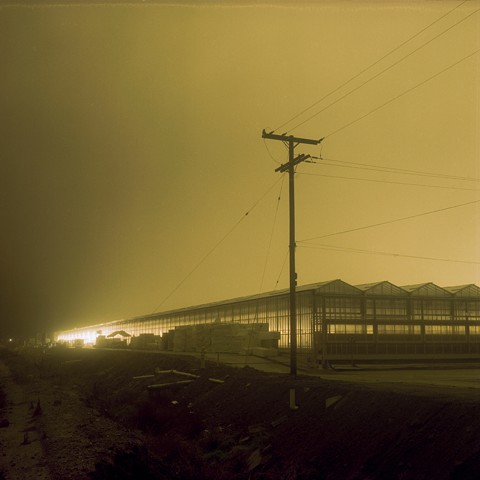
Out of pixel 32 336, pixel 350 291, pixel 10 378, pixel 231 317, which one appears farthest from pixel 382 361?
pixel 32 336

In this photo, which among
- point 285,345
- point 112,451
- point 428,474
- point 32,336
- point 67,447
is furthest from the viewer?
point 32,336

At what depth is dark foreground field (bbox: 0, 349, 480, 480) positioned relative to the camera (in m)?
12.7

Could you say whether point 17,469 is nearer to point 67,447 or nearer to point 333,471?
point 67,447

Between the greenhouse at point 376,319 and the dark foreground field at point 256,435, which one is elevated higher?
the greenhouse at point 376,319

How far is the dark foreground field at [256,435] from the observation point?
1266cm

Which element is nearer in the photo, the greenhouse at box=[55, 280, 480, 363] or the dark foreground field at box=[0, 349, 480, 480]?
the dark foreground field at box=[0, 349, 480, 480]

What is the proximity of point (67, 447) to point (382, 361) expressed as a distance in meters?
26.8

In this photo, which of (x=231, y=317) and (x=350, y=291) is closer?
(x=350, y=291)

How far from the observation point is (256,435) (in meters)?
18.0

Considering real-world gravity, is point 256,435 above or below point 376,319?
below

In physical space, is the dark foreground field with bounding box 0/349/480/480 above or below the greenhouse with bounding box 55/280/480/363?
below

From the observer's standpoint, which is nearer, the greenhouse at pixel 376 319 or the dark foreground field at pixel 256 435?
the dark foreground field at pixel 256 435

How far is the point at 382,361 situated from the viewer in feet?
128

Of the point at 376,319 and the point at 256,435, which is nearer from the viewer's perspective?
the point at 256,435
